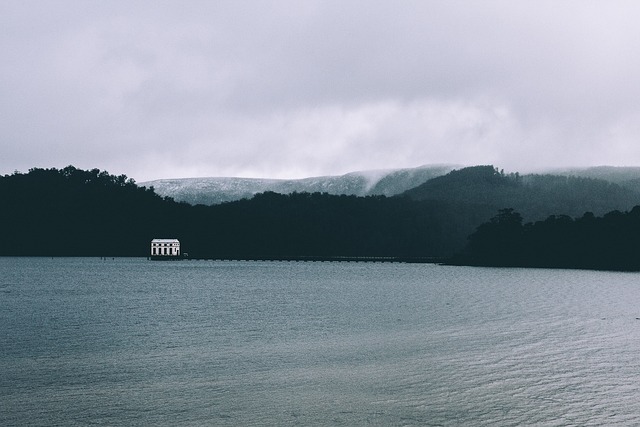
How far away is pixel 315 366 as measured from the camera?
Answer: 4116 centimetres

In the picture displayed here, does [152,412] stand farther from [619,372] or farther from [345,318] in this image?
[345,318]

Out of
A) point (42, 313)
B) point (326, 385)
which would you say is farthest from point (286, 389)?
point (42, 313)

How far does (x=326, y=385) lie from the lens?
35.5 meters

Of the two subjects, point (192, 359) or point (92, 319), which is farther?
point (92, 319)

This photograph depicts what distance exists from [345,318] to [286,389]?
121 ft

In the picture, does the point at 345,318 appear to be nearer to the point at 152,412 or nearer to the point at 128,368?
the point at 128,368

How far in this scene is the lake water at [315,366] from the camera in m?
29.9

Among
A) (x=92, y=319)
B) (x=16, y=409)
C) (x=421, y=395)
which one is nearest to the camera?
(x=16, y=409)

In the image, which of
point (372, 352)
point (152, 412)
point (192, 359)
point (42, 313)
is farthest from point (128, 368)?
point (42, 313)

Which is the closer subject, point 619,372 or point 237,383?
point 237,383

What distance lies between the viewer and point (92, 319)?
6644 cm

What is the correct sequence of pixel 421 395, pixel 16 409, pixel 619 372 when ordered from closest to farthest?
1. pixel 16 409
2. pixel 421 395
3. pixel 619 372

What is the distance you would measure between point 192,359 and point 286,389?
1111cm

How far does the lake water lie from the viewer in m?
29.9
